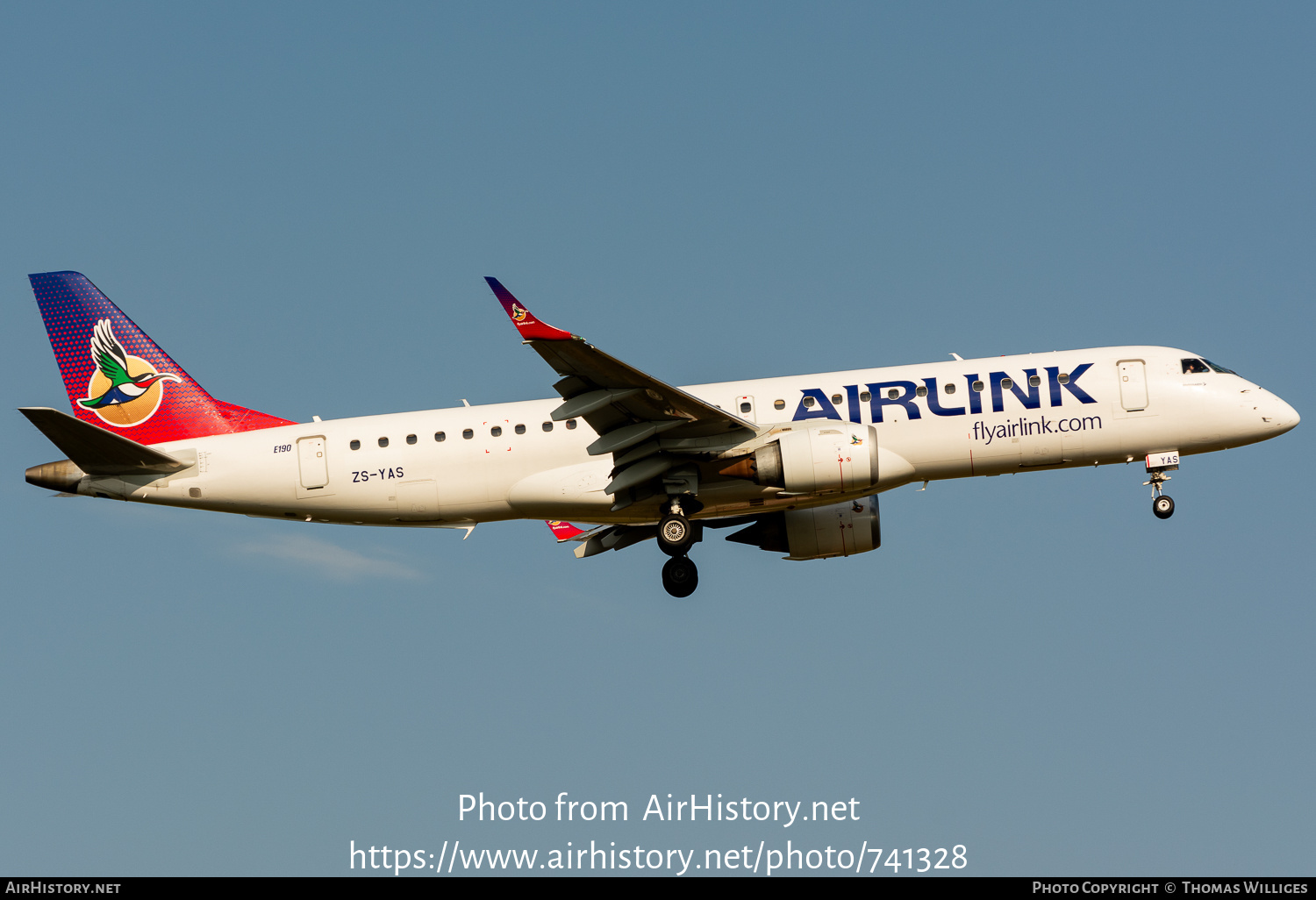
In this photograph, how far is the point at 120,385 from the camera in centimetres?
3256

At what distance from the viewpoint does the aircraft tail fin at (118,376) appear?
32.2m

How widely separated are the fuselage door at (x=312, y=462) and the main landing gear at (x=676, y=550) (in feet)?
26.2

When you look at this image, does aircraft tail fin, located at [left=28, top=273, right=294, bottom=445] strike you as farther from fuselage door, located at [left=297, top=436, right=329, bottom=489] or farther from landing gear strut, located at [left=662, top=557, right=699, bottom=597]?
landing gear strut, located at [left=662, top=557, right=699, bottom=597]

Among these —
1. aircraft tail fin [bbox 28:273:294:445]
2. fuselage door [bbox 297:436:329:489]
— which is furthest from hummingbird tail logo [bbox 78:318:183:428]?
fuselage door [bbox 297:436:329:489]

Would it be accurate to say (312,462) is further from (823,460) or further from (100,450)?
(823,460)

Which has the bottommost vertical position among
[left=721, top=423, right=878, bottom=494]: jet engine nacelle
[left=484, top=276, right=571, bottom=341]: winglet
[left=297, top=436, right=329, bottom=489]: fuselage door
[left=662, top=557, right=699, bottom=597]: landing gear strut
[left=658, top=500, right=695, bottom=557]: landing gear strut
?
[left=662, top=557, right=699, bottom=597]: landing gear strut

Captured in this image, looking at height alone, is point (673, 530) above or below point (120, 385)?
below

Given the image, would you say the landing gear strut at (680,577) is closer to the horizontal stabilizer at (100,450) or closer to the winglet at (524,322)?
the winglet at (524,322)

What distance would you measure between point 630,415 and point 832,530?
22.8ft

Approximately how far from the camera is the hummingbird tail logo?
3234 centimetres

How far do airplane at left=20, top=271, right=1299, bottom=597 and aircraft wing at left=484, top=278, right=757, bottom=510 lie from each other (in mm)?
60

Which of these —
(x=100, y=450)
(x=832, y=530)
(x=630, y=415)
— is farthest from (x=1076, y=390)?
(x=100, y=450)

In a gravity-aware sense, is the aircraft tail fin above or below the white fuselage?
above

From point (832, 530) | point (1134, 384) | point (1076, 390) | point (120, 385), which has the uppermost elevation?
point (120, 385)
